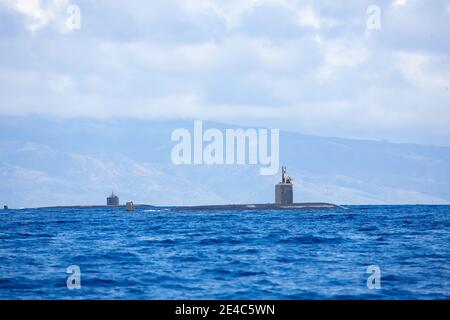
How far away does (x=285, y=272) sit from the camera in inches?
A: 1900

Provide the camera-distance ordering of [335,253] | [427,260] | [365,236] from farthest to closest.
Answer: [365,236] < [335,253] < [427,260]

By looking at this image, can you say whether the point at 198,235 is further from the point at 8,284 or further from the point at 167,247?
the point at 8,284

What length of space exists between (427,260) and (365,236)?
27.4 metres

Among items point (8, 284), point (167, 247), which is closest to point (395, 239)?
point (167, 247)
